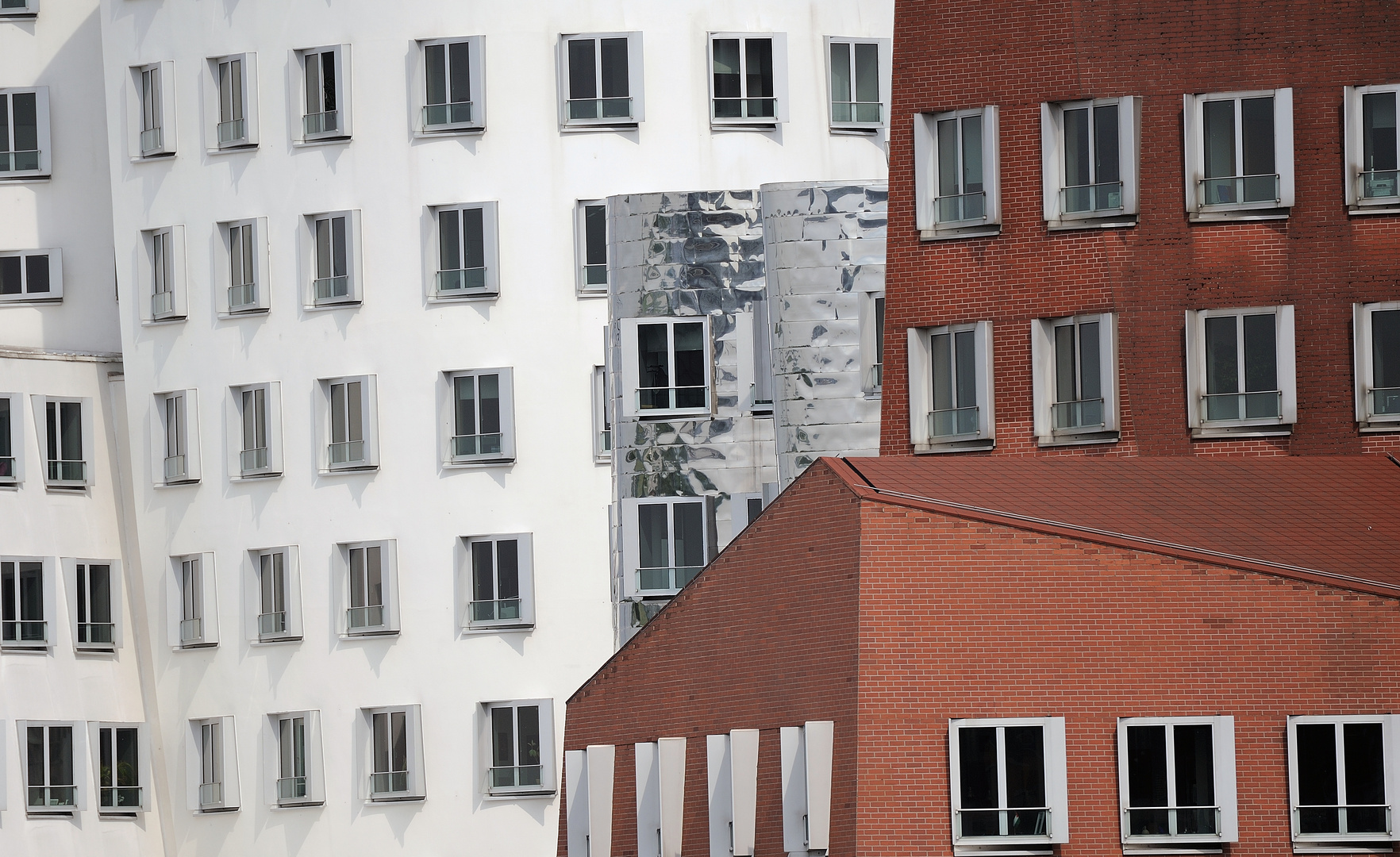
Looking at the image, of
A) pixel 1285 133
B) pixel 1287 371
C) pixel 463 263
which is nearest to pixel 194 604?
pixel 463 263

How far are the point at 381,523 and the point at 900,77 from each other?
19.4m

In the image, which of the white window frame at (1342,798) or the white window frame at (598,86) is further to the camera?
the white window frame at (598,86)

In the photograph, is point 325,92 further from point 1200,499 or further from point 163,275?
point 1200,499

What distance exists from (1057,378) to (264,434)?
2293 cm

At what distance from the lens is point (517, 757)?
60.2 m

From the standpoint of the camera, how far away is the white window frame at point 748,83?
203 feet

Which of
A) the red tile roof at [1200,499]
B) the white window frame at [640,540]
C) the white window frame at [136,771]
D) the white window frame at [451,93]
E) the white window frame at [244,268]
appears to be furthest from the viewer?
the white window frame at [136,771]

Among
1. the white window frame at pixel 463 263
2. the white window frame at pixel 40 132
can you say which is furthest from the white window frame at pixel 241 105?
the white window frame at pixel 40 132

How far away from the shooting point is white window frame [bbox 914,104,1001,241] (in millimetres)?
46844

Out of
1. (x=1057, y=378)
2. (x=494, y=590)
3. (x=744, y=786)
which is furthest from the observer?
(x=494, y=590)

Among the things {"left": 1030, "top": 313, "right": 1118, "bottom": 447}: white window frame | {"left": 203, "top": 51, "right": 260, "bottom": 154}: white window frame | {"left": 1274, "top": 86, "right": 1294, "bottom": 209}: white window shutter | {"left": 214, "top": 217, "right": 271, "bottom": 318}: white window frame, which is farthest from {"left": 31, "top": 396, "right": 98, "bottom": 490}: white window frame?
{"left": 1274, "top": 86, "right": 1294, "bottom": 209}: white window shutter

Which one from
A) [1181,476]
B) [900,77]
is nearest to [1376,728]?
[1181,476]

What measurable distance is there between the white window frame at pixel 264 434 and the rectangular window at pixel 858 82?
14.3m

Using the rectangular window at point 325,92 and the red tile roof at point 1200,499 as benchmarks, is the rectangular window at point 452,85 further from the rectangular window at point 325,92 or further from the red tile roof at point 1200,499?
the red tile roof at point 1200,499
